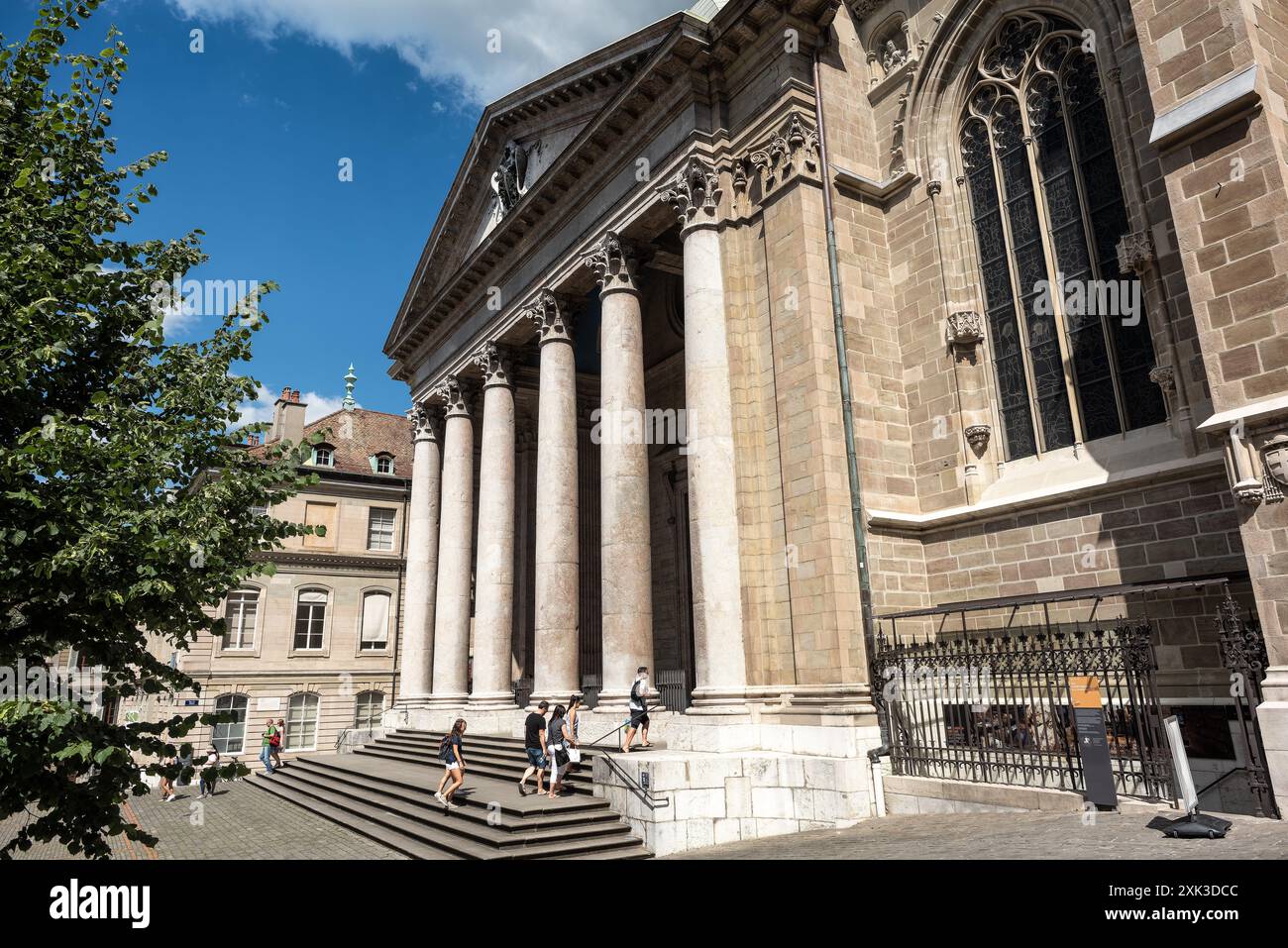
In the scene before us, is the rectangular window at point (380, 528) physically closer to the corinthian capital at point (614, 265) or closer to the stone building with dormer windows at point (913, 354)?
the stone building with dormer windows at point (913, 354)

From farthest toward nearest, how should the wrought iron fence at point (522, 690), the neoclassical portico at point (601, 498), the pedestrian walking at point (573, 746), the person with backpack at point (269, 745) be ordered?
the person with backpack at point (269, 745) → the wrought iron fence at point (522, 690) → the neoclassical portico at point (601, 498) → the pedestrian walking at point (573, 746)

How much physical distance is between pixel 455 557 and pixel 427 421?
6.10 m

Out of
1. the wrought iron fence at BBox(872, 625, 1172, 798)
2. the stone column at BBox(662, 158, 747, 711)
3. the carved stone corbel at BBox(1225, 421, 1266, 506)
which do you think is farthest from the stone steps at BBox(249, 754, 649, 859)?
the carved stone corbel at BBox(1225, 421, 1266, 506)

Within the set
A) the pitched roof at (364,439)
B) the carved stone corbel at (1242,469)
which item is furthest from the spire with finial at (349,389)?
the carved stone corbel at (1242,469)

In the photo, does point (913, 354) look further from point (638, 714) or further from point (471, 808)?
point (471, 808)

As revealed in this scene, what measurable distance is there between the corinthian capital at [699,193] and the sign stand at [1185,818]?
11.6 metres

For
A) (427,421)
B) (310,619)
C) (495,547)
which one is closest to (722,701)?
(495,547)

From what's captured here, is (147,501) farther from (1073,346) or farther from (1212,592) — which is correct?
(1073,346)

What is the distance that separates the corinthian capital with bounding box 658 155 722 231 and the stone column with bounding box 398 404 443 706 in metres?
15.1

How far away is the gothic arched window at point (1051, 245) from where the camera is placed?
12969 mm

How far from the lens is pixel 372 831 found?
14.3m

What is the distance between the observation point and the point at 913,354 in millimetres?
15461

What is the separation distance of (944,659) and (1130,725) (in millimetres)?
2420
